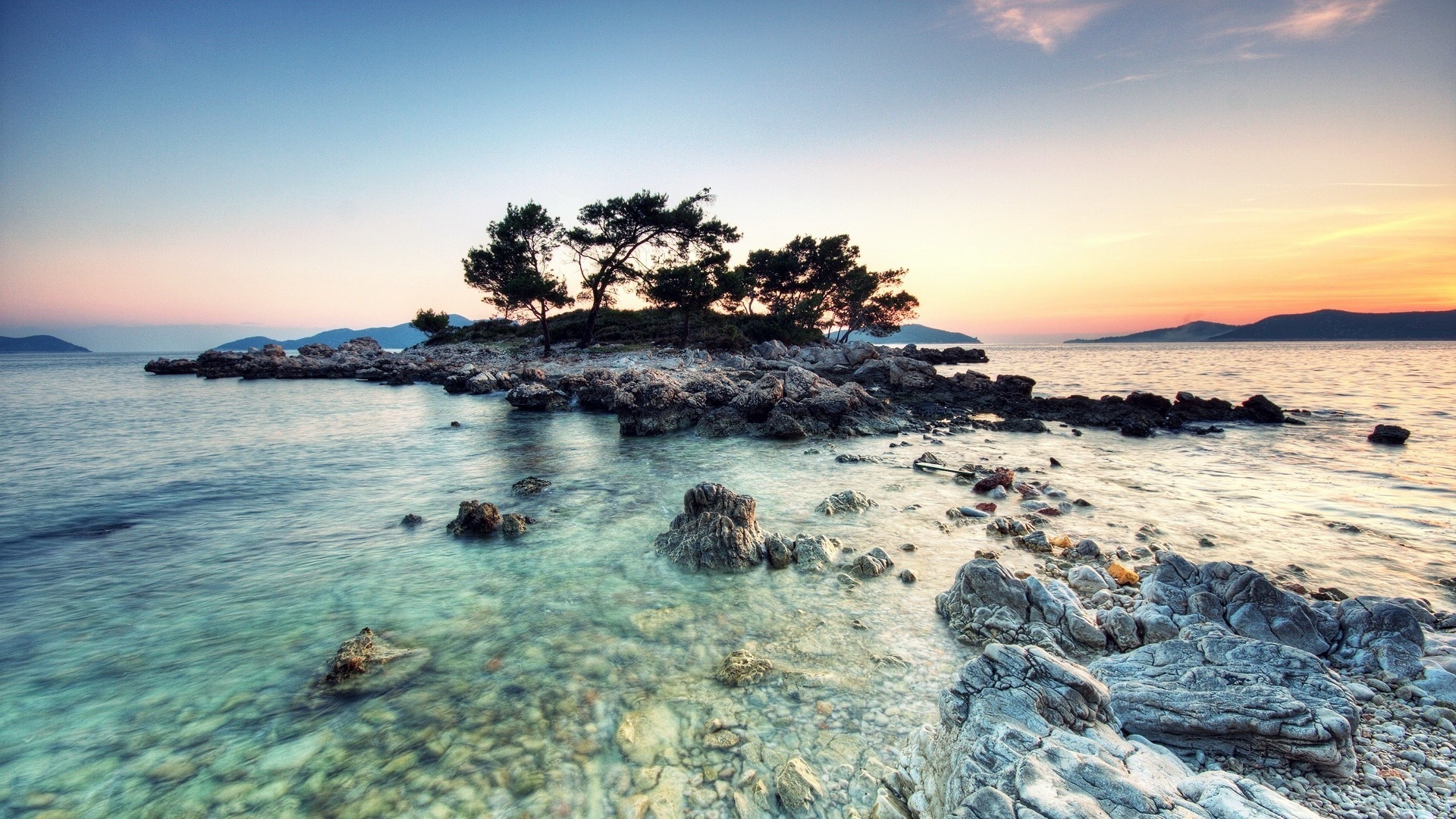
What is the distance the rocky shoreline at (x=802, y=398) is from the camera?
18.8 meters

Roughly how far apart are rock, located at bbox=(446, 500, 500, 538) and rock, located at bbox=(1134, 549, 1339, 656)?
31.1 ft

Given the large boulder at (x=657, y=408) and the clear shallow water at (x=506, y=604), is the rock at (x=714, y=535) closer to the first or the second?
the clear shallow water at (x=506, y=604)

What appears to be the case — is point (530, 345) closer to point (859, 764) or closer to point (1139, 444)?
point (1139, 444)

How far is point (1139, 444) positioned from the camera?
16.1m

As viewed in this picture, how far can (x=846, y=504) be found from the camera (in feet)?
32.1

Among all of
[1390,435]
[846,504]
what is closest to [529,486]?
[846,504]

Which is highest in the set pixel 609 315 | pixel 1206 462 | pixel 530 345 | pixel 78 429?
pixel 609 315

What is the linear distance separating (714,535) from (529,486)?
19.9 feet

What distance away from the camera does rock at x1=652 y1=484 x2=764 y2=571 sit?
24.6ft

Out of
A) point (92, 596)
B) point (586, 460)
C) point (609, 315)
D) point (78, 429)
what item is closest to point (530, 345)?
point (609, 315)

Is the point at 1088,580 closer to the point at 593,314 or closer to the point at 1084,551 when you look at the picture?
the point at 1084,551

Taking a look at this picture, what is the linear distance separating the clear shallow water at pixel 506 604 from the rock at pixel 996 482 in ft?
1.98

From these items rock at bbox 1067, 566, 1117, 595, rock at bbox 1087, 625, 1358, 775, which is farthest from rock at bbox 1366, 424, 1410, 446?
rock at bbox 1087, 625, 1358, 775

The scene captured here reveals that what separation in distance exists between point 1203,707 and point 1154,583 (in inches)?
95.9
